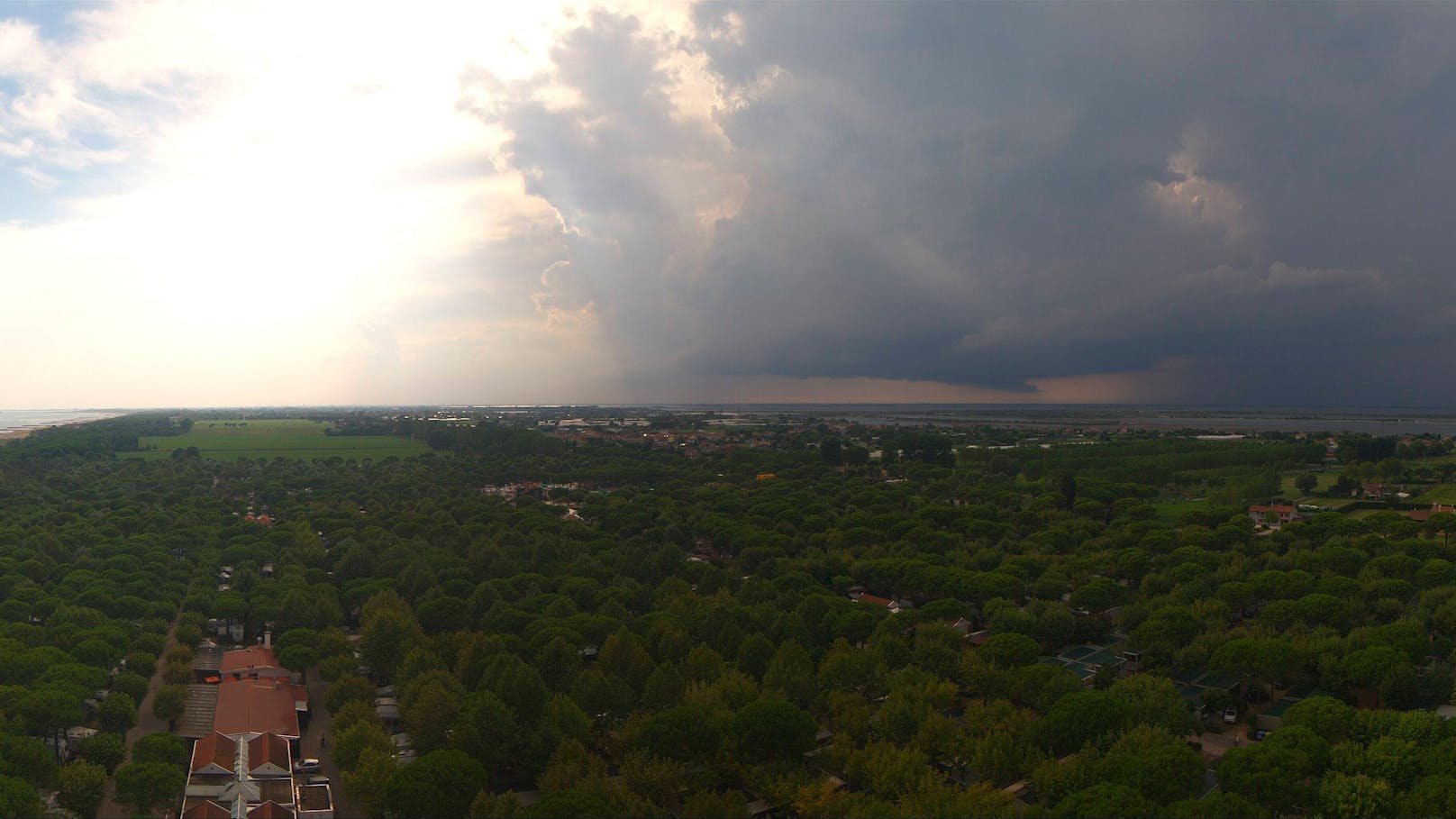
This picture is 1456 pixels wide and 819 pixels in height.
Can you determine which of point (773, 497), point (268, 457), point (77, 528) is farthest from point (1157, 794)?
point (268, 457)

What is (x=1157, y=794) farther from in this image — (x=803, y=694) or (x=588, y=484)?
(x=588, y=484)

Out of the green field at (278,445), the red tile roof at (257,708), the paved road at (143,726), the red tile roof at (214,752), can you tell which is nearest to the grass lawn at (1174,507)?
the red tile roof at (257,708)

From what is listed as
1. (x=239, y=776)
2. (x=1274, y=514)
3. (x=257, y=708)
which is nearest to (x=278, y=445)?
(x=257, y=708)

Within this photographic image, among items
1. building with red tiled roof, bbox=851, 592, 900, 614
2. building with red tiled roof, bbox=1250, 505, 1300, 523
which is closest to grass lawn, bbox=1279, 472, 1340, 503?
building with red tiled roof, bbox=1250, 505, 1300, 523

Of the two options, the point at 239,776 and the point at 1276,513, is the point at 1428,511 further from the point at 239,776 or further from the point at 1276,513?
the point at 239,776

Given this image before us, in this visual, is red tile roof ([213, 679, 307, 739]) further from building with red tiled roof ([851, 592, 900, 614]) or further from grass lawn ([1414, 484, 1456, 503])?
grass lawn ([1414, 484, 1456, 503])

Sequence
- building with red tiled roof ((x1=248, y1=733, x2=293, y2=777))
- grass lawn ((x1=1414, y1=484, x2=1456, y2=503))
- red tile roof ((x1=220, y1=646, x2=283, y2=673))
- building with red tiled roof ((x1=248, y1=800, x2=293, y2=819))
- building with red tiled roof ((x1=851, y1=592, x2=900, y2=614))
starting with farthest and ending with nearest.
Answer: grass lawn ((x1=1414, y1=484, x2=1456, y2=503)), building with red tiled roof ((x1=851, y1=592, x2=900, y2=614)), red tile roof ((x1=220, y1=646, x2=283, y2=673)), building with red tiled roof ((x1=248, y1=733, x2=293, y2=777)), building with red tiled roof ((x1=248, y1=800, x2=293, y2=819))

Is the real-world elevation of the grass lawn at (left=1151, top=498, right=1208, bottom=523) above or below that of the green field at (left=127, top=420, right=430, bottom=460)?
below
